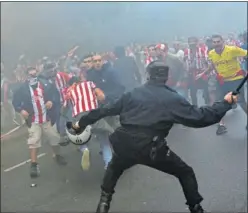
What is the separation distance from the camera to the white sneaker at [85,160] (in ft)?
14.5

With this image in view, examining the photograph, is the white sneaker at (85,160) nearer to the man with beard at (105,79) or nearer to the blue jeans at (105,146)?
the blue jeans at (105,146)

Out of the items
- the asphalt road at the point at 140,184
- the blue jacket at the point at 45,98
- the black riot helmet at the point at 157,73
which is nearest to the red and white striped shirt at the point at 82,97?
the blue jacket at the point at 45,98

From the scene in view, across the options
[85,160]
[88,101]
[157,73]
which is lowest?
[85,160]

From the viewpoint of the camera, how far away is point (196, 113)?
3.22 meters

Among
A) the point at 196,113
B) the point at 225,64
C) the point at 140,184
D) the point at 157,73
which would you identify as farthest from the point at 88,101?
the point at 225,64

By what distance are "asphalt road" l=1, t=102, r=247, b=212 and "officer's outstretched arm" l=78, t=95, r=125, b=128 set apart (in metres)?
0.68

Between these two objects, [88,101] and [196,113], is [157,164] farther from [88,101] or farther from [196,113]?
[88,101]

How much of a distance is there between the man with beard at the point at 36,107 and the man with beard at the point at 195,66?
3.96 feet

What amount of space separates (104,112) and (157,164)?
1.69ft

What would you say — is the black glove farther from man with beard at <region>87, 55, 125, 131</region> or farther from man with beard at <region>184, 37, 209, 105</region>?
man with beard at <region>184, 37, 209, 105</region>

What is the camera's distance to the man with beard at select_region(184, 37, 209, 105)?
424 cm

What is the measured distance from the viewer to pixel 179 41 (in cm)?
506

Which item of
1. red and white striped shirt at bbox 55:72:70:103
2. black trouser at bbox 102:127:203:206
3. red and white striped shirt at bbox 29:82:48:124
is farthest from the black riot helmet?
red and white striped shirt at bbox 29:82:48:124

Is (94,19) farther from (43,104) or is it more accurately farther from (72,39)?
(43,104)
